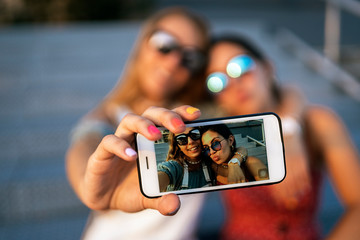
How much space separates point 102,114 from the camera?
1050mm

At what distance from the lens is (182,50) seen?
135 cm

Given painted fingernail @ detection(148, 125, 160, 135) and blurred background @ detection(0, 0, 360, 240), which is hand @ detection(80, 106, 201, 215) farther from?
blurred background @ detection(0, 0, 360, 240)

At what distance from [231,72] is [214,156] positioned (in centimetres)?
66

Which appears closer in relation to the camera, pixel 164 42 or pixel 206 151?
pixel 206 151

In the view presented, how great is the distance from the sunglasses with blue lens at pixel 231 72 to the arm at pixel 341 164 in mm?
382

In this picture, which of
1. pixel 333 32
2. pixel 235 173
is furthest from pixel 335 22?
pixel 235 173

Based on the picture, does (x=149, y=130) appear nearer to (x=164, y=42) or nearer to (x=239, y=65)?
(x=239, y=65)

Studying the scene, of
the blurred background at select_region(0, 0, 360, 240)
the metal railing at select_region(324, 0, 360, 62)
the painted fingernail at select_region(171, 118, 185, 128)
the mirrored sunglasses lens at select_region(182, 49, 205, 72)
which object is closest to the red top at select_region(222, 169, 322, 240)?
the blurred background at select_region(0, 0, 360, 240)

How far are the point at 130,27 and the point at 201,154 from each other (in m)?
5.95

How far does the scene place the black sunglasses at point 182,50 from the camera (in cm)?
132

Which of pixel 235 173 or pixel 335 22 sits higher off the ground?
pixel 335 22

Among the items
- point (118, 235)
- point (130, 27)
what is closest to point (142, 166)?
point (118, 235)

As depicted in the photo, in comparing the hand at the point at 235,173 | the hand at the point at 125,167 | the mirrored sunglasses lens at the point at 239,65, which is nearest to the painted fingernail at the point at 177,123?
the hand at the point at 125,167

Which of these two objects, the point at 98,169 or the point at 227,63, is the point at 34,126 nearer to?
the point at 227,63
